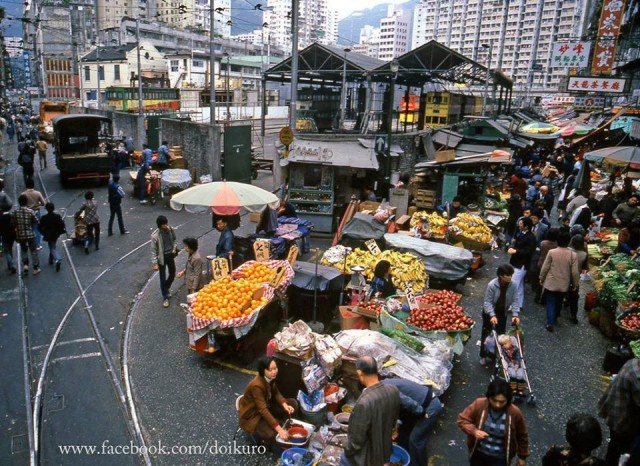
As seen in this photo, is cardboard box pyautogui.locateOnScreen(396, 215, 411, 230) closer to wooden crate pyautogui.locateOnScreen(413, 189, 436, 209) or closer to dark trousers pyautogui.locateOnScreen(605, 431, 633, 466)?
wooden crate pyautogui.locateOnScreen(413, 189, 436, 209)

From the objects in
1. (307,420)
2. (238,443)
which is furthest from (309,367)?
(238,443)

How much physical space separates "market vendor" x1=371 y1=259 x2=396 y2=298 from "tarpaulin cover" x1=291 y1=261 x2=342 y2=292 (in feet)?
2.80

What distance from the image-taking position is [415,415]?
15.9 ft

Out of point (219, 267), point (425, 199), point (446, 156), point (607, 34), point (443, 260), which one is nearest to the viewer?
point (219, 267)

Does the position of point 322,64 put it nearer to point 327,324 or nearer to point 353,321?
point 327,324

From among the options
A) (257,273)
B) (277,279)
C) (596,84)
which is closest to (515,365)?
(277,279)

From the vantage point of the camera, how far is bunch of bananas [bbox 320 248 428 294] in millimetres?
9828

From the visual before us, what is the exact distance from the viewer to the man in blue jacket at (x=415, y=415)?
15.8ft

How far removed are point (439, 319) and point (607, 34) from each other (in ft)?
71.0

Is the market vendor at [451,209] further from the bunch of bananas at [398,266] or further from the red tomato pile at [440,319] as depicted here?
the red tomato pile at [440,319]

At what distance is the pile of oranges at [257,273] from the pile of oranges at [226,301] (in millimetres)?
305

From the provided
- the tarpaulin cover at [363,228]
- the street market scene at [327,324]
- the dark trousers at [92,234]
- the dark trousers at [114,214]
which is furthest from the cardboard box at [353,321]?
the dark trousers at [114,214]

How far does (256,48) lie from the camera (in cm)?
10656

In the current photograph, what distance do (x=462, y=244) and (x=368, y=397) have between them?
935 centimetres
